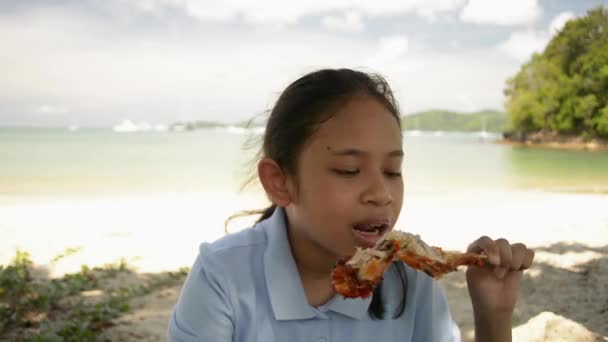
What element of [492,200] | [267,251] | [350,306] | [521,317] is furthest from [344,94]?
[492,200]

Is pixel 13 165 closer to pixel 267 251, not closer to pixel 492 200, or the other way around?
pixel 492 200

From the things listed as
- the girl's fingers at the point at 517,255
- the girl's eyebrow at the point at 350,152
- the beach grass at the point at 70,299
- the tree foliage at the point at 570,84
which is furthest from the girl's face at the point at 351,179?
the tree foliage at the point at 570,84

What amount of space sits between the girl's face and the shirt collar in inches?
4.2

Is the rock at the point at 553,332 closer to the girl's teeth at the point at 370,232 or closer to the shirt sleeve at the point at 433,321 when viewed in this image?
the shirt sleeve at the point at 433,321

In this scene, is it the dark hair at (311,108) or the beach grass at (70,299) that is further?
the beach grass at (70,299)

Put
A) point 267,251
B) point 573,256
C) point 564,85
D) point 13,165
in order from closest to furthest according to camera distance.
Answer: point 267,251 → point 573,256 → point 13,165 → point 564,85

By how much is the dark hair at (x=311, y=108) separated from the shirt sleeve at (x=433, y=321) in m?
0.09

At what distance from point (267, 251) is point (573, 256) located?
204 inches

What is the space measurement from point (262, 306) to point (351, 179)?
49 cm

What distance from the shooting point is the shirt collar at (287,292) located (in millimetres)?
1717

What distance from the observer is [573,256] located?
19.7 feet

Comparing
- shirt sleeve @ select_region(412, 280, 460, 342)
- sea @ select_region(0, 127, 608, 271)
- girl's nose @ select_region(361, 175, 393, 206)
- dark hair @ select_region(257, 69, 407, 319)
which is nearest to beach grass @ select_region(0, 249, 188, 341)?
sea @ select_region(0, 127, 608, 271)

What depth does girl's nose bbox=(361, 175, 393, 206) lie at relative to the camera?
1.62 metres

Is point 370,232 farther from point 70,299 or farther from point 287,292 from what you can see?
point 70,299
